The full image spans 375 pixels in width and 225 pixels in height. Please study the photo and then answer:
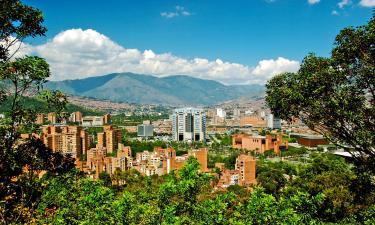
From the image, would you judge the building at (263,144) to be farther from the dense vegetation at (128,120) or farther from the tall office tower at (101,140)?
the dense vegetation at (128,120)

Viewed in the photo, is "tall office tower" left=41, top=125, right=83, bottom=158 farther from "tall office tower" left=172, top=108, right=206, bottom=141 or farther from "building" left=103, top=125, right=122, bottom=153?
"tall office tower" left=172, top=108, right=206, bottom=141

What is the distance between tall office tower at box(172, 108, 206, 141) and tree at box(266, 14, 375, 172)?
51.0 meters

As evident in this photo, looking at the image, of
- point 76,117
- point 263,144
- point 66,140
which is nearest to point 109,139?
point 66,140

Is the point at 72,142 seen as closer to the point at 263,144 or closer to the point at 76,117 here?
the point at 263,144

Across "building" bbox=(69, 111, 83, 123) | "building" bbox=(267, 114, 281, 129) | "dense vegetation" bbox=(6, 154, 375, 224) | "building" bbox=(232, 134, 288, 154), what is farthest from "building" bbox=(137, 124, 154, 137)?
"dense vegetation" bbox=(6, 154, 375, 224)

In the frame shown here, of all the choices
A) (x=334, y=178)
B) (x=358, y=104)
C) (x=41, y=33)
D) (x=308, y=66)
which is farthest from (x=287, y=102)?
(x=334, y=178)

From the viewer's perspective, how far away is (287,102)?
18.5 ft

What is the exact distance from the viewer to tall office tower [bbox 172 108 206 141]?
57.1 m

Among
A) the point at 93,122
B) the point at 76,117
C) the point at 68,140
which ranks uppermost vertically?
the point at 76,117

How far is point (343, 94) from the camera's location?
5055mm

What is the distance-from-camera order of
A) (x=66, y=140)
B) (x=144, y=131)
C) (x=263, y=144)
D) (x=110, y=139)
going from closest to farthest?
1. (x=66, y=140)
2. (x=110, y=139)
3. (x=263, y=144)
4. (x=144, y=131)

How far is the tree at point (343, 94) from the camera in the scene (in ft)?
16.2

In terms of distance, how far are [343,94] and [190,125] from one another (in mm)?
52303

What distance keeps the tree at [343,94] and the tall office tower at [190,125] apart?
51.0 meters
